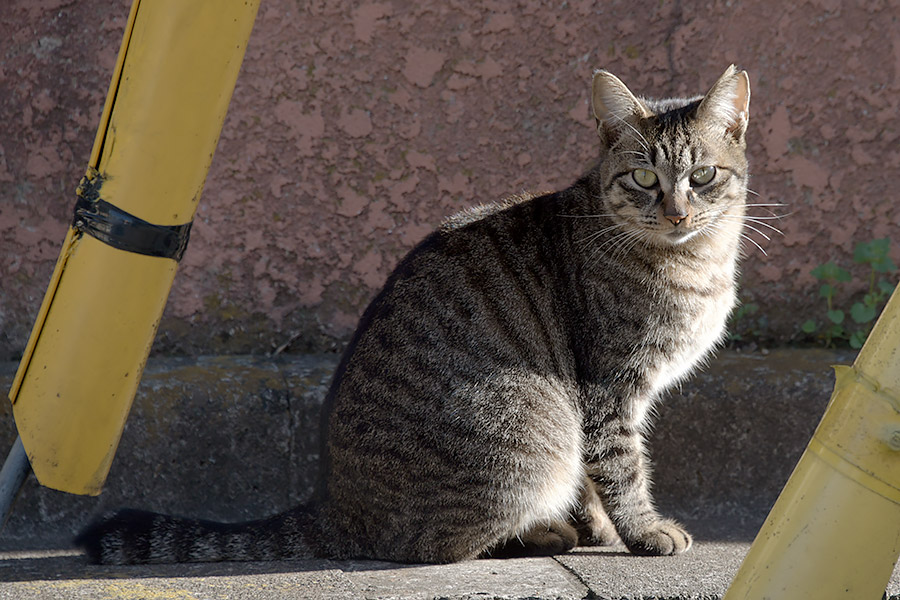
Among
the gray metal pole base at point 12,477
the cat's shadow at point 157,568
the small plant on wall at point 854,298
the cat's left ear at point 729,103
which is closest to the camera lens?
the gray metal pole base at point 12,477

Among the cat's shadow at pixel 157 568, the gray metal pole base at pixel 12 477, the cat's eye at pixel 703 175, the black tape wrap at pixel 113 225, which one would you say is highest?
the cat's eye at pixel 703 175

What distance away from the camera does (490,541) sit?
2.62m

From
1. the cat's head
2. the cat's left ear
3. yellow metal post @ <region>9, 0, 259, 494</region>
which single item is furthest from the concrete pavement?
the cat's left ear

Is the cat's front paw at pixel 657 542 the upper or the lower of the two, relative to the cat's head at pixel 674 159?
lower

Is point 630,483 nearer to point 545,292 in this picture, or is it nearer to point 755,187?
point 545,292

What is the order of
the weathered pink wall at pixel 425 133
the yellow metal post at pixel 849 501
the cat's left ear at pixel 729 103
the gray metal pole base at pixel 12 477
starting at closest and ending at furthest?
the yellow metal post at pixel 849 501 < the gray metal pole base at pixel 12 477 < the cat's left ear at pixel 729 103 < the weathered pink wall at pixel 425 133

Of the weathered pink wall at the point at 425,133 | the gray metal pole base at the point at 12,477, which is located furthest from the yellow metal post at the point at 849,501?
the weathered pink wall at the point at 425,133

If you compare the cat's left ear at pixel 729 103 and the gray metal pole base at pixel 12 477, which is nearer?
the gray metal pole base at pixel 12 477

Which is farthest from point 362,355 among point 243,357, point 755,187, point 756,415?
point 755,187

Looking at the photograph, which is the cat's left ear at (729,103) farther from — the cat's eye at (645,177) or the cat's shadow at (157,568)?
the cat's shadow at (157,568)

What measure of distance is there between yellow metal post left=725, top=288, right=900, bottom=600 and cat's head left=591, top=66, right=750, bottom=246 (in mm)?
1335

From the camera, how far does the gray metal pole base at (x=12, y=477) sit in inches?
81.0

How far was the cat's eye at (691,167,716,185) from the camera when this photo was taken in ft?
8.95

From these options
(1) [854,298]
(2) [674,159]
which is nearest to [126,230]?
(2) [674,159]
